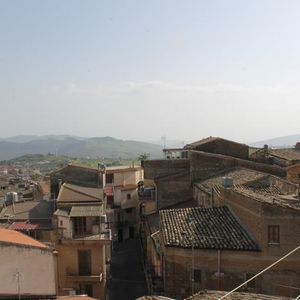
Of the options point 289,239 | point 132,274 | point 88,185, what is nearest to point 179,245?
point 289,239

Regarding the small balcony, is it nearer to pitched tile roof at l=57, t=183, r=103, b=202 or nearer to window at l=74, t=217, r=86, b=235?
window at l=74, t=217, r=86, b=235

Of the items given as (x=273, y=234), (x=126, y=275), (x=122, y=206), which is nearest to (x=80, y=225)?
(x=126, y=275)

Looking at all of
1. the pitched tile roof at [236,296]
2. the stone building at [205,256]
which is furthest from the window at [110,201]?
the pitched tile roof at [236,296]

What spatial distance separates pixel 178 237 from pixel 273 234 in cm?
525

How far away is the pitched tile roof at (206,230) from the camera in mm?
25547

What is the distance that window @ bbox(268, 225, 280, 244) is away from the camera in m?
24.6

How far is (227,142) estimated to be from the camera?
47.1 meters

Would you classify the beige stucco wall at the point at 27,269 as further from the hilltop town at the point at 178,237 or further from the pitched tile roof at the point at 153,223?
the pitched tile roof at the point at 153,223

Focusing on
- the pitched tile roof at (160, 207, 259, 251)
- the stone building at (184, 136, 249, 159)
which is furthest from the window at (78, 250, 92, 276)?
the stone building at (184, 136, 249, 159)

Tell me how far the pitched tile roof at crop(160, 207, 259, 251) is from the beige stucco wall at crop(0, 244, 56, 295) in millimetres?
6886

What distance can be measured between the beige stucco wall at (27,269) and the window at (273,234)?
1115cm

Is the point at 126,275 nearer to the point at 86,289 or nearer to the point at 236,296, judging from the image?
the point at 86,289

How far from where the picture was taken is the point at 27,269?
22.0 meters

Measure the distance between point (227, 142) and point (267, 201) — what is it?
2251 centimetres
